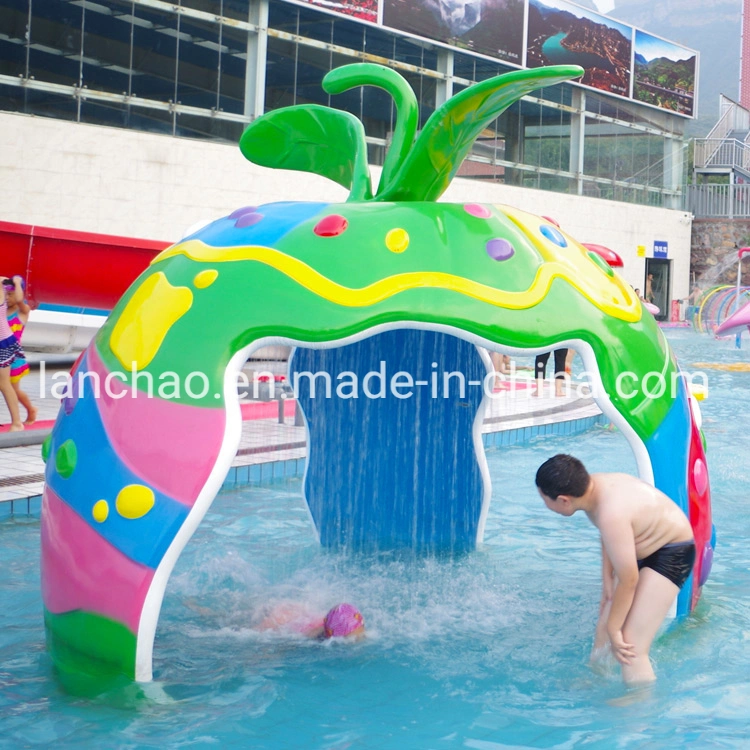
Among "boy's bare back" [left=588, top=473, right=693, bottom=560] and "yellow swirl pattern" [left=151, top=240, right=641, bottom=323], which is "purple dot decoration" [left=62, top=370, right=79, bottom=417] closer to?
"yellow swirl pattern" [left=151, top=240, right=641, bottom=323]

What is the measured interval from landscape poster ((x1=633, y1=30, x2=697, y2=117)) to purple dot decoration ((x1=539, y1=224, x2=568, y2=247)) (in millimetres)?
33047

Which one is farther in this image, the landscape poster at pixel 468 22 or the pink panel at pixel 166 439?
the landscape poster at pixel 468 22

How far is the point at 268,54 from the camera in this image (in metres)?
24.1

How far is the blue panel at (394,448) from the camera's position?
20.1 ft

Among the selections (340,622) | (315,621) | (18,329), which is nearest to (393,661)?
(340,622)

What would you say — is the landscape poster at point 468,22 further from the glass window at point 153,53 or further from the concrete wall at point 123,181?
the glass window at point 153,53

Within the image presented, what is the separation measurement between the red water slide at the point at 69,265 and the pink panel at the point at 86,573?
746 centimetres

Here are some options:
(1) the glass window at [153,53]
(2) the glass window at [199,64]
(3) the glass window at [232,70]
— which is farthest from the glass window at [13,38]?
(3) the glass window at [232,70]

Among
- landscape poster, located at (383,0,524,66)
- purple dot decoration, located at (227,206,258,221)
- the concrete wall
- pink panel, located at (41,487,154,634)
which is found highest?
landscape poster, located at (383,0,524,66)

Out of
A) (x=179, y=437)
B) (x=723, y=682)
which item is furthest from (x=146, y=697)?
(x=723, y=682)

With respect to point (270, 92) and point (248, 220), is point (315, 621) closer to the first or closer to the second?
point (248, 220)

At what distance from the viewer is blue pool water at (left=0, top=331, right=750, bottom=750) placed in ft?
13.0

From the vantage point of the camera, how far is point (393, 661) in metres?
4.75

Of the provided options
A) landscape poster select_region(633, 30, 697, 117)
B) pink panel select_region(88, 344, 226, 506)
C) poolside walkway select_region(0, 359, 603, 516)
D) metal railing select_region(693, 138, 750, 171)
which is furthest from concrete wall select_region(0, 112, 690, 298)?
metal railing select_region(693, 138, 750, 171)
